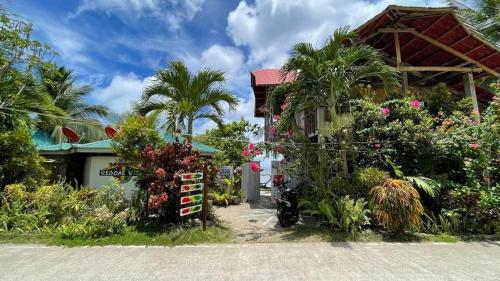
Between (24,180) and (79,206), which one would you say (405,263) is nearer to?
(79,206)

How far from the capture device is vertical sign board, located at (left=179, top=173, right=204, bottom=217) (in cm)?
651

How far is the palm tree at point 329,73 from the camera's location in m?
7.33

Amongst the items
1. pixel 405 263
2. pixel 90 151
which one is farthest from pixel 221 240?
pixel 90 151

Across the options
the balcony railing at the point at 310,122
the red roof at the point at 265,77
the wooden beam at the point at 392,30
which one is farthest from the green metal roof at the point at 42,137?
the wooden beam at the point at 392,30

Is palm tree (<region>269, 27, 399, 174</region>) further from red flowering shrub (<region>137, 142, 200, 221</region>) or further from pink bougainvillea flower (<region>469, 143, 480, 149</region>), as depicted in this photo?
red flowering shrub (<region>137, 142, 200, 221</region>)

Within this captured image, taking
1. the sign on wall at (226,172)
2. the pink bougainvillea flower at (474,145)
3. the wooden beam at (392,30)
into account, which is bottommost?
the sign on wall at (226,172)

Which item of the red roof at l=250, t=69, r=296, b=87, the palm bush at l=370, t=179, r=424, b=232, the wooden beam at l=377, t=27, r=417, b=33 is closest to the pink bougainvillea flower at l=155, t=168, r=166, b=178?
the palm bush at l=370, t=179, r=424, b=232

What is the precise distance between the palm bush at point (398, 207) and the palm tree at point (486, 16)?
834 centimetres

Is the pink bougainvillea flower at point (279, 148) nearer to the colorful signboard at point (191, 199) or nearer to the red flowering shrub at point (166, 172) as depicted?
the red flowering shrub at point (166, 172)

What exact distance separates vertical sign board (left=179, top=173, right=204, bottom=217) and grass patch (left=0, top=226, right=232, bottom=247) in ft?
1.57

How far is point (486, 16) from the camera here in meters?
11.4

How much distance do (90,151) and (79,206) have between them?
3.80 meters

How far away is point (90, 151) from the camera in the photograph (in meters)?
10.4

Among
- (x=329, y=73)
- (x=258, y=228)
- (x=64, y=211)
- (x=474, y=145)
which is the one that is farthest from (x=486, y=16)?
(x=64, y=211)
